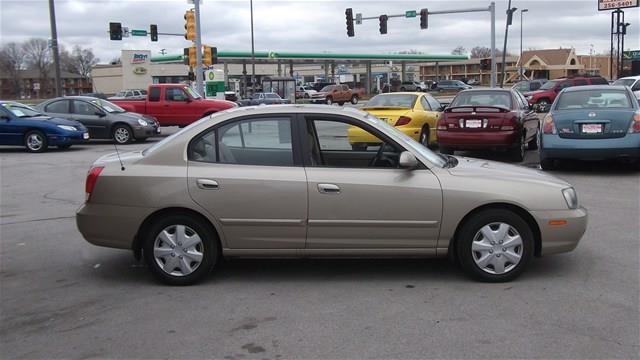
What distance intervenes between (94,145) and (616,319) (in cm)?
1730

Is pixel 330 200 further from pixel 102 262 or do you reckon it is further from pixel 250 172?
pixel 102 262

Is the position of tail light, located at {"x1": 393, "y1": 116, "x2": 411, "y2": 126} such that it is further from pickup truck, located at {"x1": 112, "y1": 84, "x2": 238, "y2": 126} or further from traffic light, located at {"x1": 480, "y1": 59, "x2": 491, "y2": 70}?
traffic light, located at {"x1": 480, "y1": 59, "x2": 491, "y2": 70}

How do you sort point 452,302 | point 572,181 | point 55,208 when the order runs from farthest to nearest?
point 572,181
point 55,208
point 452,302

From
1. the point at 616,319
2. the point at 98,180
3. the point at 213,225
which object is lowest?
the point at 616,319

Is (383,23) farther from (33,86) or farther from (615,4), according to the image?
(33,86)

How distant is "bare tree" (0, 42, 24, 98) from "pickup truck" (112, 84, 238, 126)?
98585 millimetres

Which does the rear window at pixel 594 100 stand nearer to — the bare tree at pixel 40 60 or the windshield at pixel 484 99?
the windshield at pixel 484 99

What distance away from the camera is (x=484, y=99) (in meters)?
13.2

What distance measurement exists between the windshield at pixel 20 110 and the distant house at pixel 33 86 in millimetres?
92743

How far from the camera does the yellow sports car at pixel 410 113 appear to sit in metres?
13.4

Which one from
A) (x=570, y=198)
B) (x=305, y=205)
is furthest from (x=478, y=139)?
(x=305, y=205)

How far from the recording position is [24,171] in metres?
13.0

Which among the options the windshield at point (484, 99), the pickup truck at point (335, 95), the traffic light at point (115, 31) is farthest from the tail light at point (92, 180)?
the pickup truck at point (335, 95)

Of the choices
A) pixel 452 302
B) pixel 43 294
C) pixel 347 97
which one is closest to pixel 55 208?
pixel 43 294
